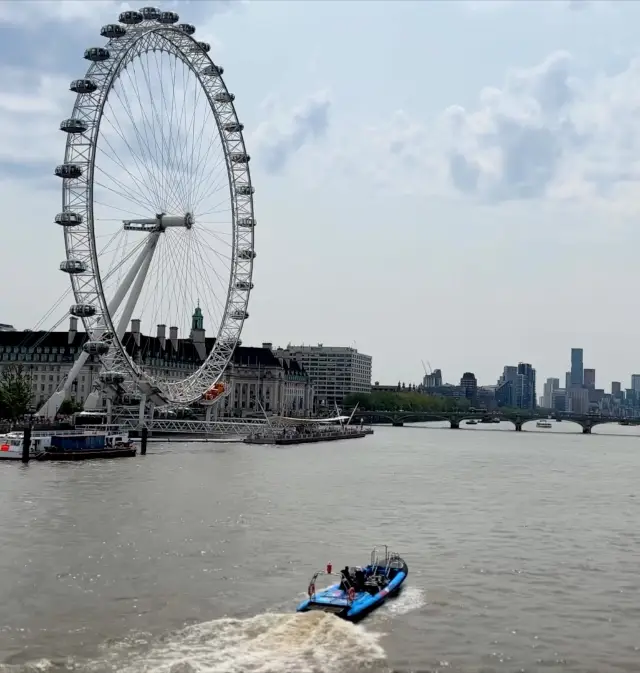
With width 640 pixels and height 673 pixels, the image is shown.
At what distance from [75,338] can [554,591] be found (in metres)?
118

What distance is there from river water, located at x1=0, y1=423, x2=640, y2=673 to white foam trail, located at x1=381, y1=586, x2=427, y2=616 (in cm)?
10

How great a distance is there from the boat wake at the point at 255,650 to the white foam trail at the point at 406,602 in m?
2.16

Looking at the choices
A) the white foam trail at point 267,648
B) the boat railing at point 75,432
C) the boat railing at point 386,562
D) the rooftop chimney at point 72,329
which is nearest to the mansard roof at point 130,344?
the rooftop chimney at point 72,329

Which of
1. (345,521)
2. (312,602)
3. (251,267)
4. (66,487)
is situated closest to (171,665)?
(312,602)

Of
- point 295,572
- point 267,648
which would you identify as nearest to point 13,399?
point 295,572

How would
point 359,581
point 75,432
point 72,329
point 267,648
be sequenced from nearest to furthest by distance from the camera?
1. point 267,648
2. point 359,581
3. point 75,432
4. point 72,329

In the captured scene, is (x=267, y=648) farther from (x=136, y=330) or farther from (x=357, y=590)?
(x=136, y=330)

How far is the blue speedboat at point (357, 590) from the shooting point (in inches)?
934

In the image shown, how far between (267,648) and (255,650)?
0.95 ft

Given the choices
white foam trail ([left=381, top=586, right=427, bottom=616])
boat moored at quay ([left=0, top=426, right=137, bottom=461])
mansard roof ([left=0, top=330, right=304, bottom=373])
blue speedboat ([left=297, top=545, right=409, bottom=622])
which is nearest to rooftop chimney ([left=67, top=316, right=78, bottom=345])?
mansard roof ([left=0, top=330, right=304, bottom=373])

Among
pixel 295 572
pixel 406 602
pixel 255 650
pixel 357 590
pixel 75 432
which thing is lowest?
pixel 255 650

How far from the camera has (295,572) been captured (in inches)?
1148

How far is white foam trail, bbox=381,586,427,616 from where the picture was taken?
82.0 feet

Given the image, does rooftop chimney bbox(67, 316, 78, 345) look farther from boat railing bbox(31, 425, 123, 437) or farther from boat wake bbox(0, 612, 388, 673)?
boat wake bbox(0, 612, 388, 673)
